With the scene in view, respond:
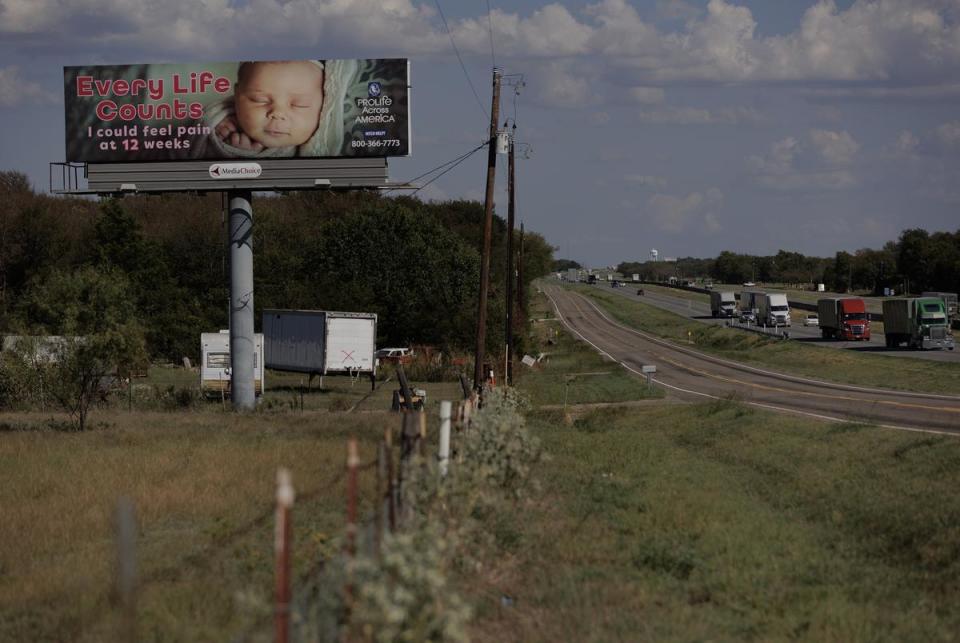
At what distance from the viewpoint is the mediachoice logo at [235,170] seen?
125ft

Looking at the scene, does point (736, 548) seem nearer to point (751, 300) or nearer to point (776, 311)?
point (776, 311)

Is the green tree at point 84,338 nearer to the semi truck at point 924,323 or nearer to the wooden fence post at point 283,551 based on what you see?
the wooden fence post at point 283,551

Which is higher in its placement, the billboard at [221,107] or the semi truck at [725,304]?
the billboard at [221,107]

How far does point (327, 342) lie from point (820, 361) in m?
30.6

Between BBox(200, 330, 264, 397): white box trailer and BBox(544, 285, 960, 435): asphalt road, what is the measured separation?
56.1 feet

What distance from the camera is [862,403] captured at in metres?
37.8

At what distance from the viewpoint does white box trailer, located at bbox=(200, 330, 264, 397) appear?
4775 cm

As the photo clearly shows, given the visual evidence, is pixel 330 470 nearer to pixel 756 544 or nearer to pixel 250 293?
pixel 756 544

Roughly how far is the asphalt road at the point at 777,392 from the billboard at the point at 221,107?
16250mm

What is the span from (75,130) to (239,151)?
18.0ft

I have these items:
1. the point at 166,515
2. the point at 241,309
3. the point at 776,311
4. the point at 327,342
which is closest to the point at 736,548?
the point at 166,515

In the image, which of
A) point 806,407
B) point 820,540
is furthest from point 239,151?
point 820,540

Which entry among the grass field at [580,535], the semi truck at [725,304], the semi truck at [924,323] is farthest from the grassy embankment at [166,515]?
the semi truck at [725,304]

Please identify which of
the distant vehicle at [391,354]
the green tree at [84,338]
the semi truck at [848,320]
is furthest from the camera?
the semi truck at [848,320]
